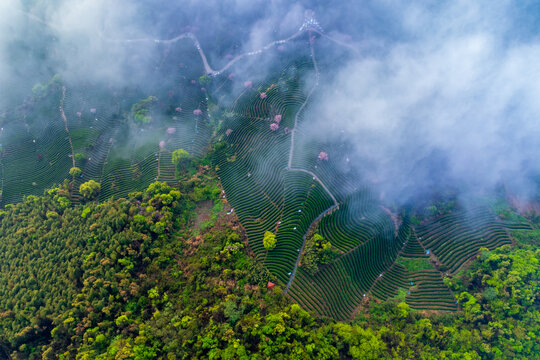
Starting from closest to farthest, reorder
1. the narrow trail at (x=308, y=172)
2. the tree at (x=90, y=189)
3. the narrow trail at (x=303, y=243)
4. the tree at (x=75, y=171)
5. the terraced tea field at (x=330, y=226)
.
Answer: the narrow trail at (x=303, y=243) → the narrow trail at (x=308, y=172) → the terraced tea field at (x=330, y=226) → the tree at (x=90, y=189) → the tree at (x=75, y=171)

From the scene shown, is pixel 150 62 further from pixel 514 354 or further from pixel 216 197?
pixel 514 354

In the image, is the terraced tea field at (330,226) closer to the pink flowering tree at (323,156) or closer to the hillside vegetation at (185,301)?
the pink flowering tree at (323,156)

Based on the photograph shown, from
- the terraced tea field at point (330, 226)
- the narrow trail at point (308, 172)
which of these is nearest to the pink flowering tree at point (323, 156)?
the terraced tea field at point (330, 226)

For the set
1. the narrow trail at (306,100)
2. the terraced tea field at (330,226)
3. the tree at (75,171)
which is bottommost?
the terraced tea field at (330,226)

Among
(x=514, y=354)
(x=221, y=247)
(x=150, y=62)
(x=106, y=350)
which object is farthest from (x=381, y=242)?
(x=150, y=62)

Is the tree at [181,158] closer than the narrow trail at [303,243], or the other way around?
the narrow trail at [303,243]

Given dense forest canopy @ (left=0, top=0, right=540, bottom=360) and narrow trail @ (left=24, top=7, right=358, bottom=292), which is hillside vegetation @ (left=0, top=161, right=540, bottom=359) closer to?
dense forest canopy @ (left=0, top=0, right=540, bottom=360)

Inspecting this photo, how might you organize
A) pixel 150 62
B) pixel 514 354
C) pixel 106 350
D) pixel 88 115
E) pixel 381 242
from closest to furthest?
1. pixel 106 350
2. pixel 514 354
3. pixel 381 242
4. pixel 88 115
5. pixel 150 62
